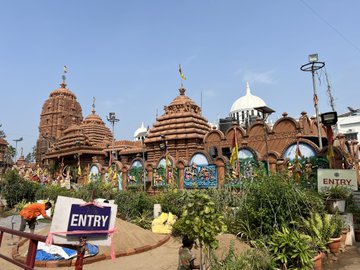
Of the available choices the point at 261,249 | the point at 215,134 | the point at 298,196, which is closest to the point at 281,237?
the point at 261,249

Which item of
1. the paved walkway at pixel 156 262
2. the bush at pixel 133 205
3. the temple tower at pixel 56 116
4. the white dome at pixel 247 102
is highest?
the white dome at pixel 247 102

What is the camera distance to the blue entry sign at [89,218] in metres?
3.29

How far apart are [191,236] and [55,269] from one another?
4287mm

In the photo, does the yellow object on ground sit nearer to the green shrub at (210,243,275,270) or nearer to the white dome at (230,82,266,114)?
the green shrub at (210,243,275,270)

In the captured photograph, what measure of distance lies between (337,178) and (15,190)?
855 inches

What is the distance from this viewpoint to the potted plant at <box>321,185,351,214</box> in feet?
32.2

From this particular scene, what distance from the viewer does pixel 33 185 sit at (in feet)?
79.1

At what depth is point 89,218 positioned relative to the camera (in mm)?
3395

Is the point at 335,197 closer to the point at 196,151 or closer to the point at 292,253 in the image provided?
the point at 292,253

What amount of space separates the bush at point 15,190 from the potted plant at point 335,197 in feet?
68.6

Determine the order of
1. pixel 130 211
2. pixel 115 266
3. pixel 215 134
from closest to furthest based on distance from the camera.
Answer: pixel 115 266
pixel 130 211
pixel 215 134

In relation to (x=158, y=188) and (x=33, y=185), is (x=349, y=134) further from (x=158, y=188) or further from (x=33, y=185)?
(x=33, y=185)

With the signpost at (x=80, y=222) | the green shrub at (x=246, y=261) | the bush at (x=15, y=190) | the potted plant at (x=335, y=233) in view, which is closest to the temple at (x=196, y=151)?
the potted plant at (x=335, y=233)

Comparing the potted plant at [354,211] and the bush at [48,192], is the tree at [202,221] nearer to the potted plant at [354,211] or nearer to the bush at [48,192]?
the potted plant at [354,211]
